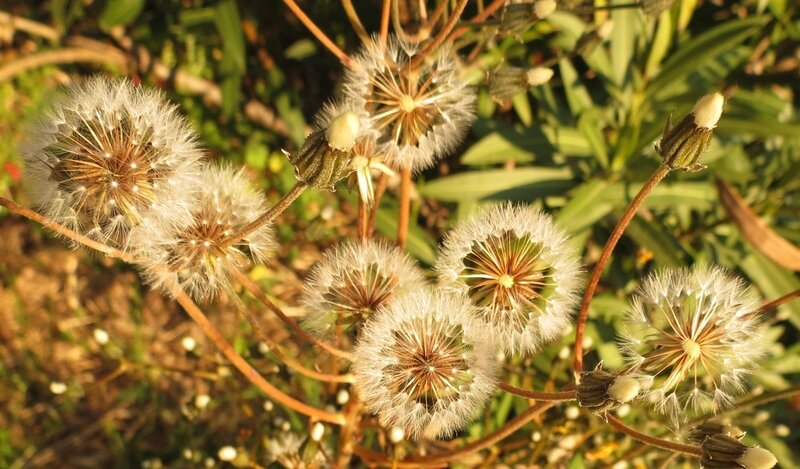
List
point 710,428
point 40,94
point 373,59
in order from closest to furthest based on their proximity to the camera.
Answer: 1. point 710,428
2. point 373,59
3. point 40,94

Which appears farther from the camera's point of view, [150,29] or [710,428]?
[150,29]

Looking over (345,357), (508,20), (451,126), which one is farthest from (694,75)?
(345,357)

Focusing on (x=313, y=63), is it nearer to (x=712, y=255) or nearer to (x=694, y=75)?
(x=694, y=75)

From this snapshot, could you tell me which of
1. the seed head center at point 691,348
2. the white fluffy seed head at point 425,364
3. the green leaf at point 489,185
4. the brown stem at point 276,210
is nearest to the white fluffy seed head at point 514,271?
the white fluffy seed head at point 425,364

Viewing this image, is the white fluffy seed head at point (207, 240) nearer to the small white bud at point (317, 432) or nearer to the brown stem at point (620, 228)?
the small white bud at point (317, 432)

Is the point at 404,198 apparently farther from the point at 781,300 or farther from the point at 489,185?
the point at 489,185

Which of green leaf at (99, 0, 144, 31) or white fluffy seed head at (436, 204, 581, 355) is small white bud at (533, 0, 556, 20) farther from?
green leaf at (99, 0, 144, 31)
